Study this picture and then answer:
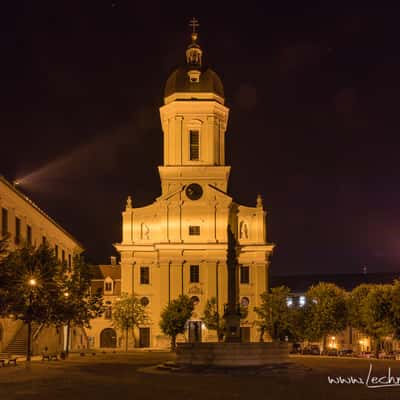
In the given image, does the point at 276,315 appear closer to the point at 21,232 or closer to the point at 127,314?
the point at 127,314

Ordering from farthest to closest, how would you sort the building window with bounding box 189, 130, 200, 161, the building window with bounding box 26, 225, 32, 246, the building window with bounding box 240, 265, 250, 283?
the building window with bounding box 189, 130, 200, 161 < the building window with bounding box 240, 265, 250, 283 < the building window with bounding box 26, 225, 32, 246

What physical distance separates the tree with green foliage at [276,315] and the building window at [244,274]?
33.1ft

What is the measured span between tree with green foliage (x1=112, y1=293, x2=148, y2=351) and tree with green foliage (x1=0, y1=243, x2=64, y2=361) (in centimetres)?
2839

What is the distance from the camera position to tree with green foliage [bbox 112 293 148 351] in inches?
3039

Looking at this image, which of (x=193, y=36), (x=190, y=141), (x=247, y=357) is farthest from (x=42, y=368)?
(x=193, y=36)

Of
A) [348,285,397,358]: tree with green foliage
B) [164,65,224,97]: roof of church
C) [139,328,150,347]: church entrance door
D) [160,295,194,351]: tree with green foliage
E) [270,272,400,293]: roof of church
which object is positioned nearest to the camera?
[348,285,397,358]: tree with green foliage

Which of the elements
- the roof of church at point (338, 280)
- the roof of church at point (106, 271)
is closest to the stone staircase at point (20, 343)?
the roof of church at point (106, 271)

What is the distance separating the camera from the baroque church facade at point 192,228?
266 feet

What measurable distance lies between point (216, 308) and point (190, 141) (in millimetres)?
18826

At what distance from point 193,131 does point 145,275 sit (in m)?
16.8

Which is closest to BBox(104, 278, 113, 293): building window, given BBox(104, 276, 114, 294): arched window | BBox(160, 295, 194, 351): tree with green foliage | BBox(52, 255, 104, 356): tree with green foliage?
BBox(104, 276, 114, 294): arched window

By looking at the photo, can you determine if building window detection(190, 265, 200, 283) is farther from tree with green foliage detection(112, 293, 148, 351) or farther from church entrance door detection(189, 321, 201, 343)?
tree with green foliage detection(112, 293, 148, 351)

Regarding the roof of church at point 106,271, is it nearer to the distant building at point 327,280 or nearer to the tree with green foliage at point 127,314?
the tree with green foliage at point 127,314

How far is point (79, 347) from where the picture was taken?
80750 mm
